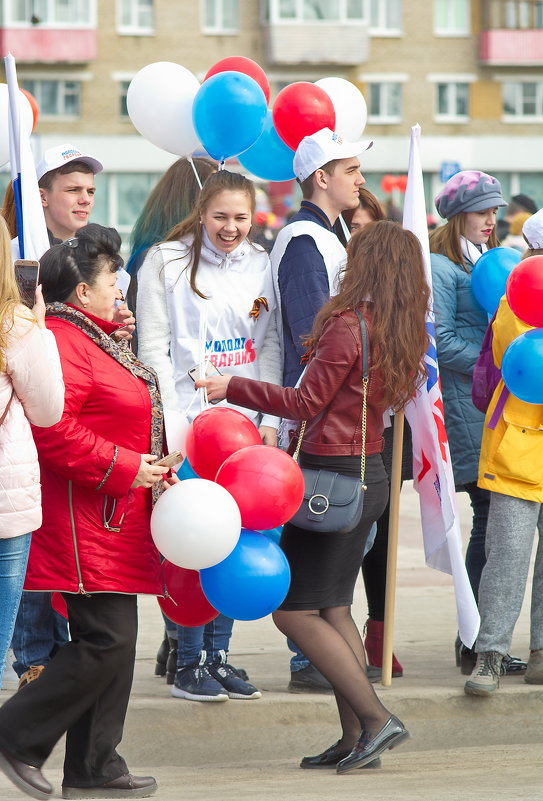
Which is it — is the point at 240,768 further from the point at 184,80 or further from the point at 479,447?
the point at 184,80

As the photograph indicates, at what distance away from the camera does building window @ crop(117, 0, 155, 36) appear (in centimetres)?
4338

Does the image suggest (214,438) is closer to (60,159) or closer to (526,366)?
(526,366)

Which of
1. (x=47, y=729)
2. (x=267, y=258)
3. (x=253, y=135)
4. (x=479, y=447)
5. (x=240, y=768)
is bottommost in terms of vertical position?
(x=240, y=768)

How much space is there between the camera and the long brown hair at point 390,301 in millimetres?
4949

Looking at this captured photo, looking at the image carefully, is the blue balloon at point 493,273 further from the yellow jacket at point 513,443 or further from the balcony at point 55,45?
the balcony at point 55,45

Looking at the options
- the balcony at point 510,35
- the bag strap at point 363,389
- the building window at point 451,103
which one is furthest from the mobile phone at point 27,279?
the balcony at point 510,35

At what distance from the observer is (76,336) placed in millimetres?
4488

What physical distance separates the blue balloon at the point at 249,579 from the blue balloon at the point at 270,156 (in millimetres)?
2290

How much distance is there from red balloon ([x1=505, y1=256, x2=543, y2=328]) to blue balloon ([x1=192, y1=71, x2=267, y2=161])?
1.32 meters

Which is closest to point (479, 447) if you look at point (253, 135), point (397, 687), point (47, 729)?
point (397, 687)

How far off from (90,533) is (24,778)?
33.2 inches

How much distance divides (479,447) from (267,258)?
136cm

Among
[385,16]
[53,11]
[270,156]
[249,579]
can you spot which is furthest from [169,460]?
[385,16]

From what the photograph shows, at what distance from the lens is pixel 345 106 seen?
21.6 ft
